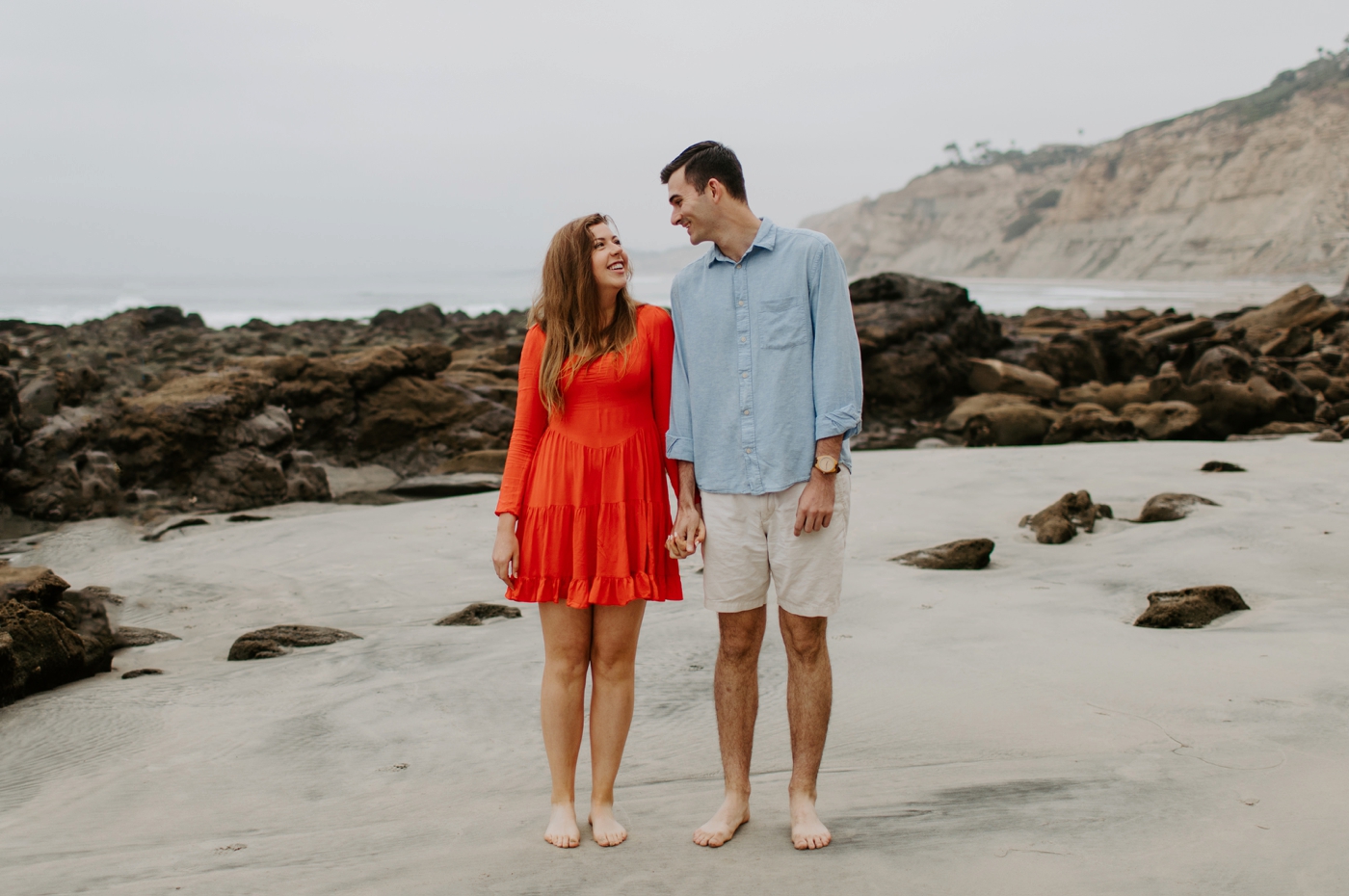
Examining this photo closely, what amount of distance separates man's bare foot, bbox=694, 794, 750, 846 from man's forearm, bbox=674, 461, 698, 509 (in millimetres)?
875

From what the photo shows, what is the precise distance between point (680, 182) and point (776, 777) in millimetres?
1955

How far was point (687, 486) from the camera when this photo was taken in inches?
121

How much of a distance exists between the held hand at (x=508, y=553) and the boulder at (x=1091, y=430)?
9.93 meters

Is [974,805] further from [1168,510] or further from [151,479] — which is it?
[151,479]

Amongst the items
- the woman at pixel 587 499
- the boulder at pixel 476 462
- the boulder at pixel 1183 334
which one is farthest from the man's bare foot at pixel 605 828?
the boulder at pixel 1183 334

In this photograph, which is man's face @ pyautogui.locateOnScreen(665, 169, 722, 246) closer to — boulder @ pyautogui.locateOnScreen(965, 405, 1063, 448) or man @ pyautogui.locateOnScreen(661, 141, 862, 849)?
man @ pyautogui.locateOnScreen(661, 141, 862, 849)

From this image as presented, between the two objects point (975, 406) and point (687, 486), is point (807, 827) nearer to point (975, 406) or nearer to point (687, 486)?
point (687, 486)

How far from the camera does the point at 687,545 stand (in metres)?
3.03

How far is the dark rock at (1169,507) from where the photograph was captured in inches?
271

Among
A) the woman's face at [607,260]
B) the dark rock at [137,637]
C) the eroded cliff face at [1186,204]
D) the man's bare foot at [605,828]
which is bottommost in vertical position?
the man's bare foot at [605,828]

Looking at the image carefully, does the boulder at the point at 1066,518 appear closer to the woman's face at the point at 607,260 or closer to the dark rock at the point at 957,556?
the dark rock at the point at 957,556

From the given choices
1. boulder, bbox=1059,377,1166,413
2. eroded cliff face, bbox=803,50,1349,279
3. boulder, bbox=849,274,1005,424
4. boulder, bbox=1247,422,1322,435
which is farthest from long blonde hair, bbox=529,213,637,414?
eroded cliff face, bbox=803,50,1349,279

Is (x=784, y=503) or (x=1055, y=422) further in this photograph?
(x=1055, y=422)

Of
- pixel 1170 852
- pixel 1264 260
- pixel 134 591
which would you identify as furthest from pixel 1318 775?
pixel 1264 260
